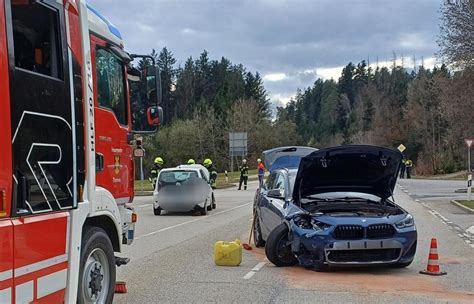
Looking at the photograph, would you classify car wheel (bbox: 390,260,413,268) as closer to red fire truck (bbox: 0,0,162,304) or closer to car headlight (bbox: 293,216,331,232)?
car headlight (bbox: 293,216,331,232)

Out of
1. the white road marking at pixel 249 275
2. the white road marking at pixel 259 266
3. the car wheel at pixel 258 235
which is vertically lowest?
the white road marking at pixel 259 266

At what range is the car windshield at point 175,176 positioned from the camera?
1953cm

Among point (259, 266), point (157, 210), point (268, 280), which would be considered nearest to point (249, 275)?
point (268, 280)

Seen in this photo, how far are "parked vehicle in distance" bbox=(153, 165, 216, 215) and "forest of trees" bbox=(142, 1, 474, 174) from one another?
12.0 meters

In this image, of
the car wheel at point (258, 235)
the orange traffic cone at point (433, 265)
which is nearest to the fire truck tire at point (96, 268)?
the orange traffic cone at point (433, 265)

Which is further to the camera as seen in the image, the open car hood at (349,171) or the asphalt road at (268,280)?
the open car hood at (349,171)

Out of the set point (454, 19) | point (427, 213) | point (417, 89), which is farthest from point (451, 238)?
point (417, 89)

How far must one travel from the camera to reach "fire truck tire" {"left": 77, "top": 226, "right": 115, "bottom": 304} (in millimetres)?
5594

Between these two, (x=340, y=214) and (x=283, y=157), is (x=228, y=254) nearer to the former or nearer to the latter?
(x=340, y=214)

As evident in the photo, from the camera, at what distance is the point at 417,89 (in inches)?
3644

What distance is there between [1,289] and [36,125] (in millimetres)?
1224

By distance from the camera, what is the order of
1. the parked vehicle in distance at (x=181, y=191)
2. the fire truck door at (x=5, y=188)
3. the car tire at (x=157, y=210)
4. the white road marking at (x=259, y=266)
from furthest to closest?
the car tire at (x=157, y=210) < the parked vehicle in distance at (x=181, y=191) < the white road marking at (x=259, y=266) < the fire truck door at (x=5, y=188)

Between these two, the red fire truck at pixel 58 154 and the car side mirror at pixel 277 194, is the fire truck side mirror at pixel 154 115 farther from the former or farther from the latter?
the car side mirror at pixel 277 194

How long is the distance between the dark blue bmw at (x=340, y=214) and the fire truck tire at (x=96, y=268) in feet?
11.1
